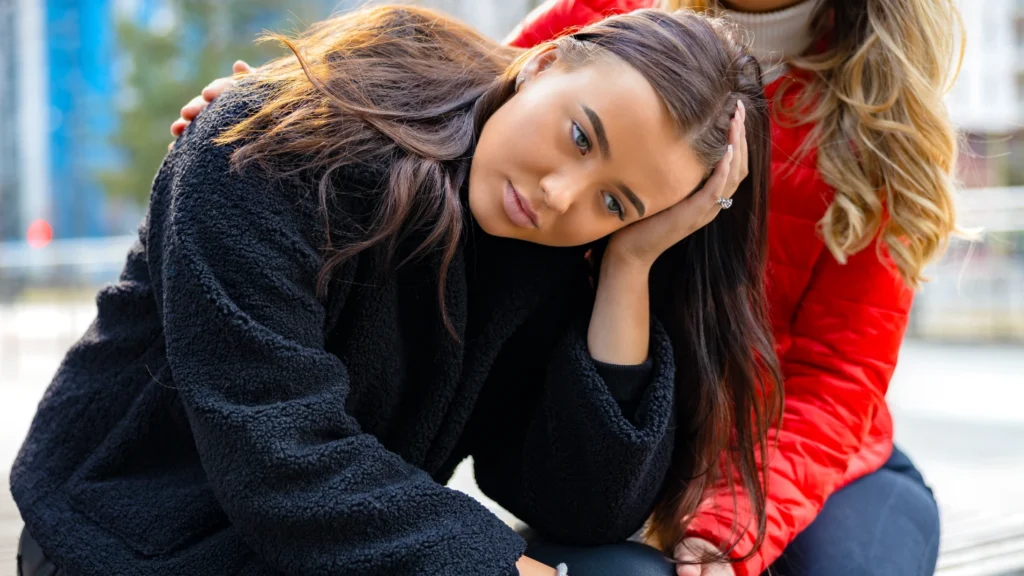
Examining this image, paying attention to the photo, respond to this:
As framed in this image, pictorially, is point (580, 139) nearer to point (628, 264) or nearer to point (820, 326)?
point (628, 264)

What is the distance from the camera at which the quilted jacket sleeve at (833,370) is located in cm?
175

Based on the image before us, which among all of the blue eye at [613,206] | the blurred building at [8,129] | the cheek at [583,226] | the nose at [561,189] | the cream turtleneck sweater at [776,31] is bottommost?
the blurred building at [8,129]

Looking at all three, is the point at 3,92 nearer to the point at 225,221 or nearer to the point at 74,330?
the point at 74,330

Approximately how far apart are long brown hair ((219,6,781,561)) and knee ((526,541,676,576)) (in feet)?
0.35

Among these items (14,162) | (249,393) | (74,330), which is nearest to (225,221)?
(249,393)

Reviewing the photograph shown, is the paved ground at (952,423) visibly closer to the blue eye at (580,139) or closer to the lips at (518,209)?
the lips at (518,209)

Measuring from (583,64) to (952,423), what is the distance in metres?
4.06

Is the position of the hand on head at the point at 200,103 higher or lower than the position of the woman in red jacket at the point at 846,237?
higher

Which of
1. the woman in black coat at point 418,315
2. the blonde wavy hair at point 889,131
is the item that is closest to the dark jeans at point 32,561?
the woman in black coat at point 418,315

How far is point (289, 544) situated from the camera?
4.09 feet

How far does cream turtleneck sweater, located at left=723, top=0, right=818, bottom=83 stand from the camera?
1832mm

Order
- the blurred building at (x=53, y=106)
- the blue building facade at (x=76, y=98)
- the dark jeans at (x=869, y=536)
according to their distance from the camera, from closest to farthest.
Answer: the dark jeans at (x=869, y=536) → the blurred building at (x=53, y=106) → the blue building facade at (x=76, y=98)

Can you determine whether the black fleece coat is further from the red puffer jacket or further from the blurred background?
the blurred background

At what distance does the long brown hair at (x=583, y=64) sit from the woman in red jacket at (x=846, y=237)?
16 centimetres
